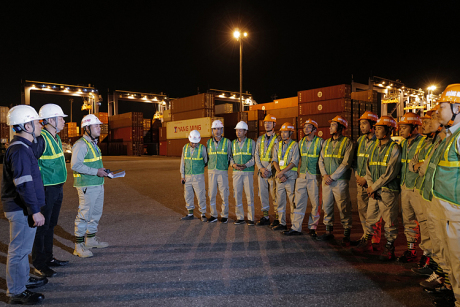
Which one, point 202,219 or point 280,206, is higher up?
point 280,206

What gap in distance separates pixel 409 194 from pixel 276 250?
225 centimetres

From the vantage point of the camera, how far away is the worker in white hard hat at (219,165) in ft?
22.3

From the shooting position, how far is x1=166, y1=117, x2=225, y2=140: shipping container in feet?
101

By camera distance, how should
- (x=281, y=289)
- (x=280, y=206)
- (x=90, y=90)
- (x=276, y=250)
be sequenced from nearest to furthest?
(x=281, y=289)
(x=276, y=250)
(x=280, y=206)
(x=90, y=90)

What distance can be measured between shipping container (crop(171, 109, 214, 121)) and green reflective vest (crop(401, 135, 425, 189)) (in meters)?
28.7

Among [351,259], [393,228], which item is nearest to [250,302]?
[351,259]

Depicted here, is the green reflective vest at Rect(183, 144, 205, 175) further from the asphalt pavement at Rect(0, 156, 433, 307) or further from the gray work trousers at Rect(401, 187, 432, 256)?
the gray work trousers at Rect(401, 187, 432, 256)

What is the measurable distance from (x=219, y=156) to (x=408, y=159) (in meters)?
3.85

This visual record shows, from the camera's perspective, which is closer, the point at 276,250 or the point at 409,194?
the point at 409,194

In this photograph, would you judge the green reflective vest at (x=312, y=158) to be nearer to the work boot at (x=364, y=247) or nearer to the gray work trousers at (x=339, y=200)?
the gray work trousers at (x=339, y=200)

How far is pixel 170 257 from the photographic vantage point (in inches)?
177

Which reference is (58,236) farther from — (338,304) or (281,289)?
(338,304)

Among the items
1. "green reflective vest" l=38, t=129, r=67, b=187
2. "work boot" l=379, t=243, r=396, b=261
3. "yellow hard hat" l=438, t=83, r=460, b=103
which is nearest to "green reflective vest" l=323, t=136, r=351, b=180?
"work boot" l=379, t=243, r=396, b=261

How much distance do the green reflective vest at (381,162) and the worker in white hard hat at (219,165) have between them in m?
3.17
